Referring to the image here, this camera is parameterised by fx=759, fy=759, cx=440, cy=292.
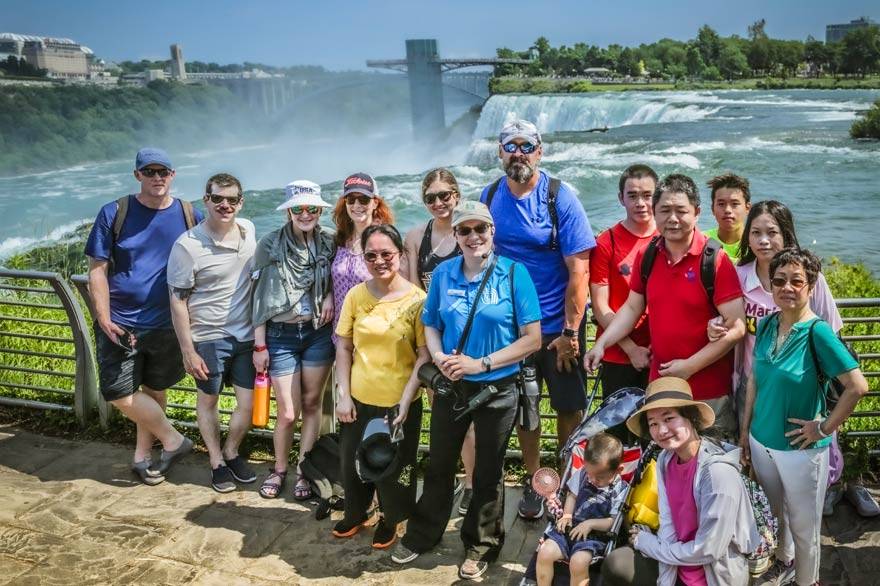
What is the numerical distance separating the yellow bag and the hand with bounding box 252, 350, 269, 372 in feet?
6.95

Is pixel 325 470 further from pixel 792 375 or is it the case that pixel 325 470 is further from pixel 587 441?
pixel 792 375

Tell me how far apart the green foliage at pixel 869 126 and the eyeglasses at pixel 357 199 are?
23.1 metres

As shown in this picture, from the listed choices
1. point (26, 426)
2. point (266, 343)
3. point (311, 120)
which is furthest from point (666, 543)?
point (311, 120)

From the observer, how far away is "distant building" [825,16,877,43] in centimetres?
2398

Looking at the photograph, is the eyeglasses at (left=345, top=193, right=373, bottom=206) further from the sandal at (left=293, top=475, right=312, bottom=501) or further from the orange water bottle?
the sandal at (left=293, top=475, right=312, bottom=501)

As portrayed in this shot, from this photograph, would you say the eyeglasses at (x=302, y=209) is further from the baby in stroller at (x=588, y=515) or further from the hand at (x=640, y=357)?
the baby in stroller at (x=588, y=515)

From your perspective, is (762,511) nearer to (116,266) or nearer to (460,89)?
(116,266)

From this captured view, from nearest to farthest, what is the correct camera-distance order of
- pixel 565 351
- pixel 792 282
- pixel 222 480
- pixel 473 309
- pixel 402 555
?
1. pixel 792 282
2. pixel 473 309
3. pixel 402 555
4. pixel 565 351
5. pixel 222 480

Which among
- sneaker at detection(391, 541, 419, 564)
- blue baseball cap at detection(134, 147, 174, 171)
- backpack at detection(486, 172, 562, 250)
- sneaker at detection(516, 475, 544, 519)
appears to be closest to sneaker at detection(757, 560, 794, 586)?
sneaker at detection(516, 475, 544, 519)

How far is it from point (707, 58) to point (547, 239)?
32.5 meters

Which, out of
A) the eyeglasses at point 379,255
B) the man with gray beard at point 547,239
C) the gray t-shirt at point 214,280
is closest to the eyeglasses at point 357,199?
the eyeglasses at point 379,255

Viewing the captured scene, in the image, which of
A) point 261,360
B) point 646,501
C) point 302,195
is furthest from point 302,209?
point 646,501

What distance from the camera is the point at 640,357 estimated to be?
361 cm

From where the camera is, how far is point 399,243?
365cm
